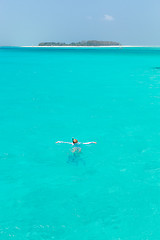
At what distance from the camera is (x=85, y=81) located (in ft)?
306

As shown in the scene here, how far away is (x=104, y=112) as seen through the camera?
53562mm

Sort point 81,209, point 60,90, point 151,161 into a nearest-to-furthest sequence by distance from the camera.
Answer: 1. point 81,209
2. point 151,161
3. point 60,90

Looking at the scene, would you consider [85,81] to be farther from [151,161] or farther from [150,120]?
[151,161]

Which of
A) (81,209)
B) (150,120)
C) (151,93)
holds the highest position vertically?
(151,93)

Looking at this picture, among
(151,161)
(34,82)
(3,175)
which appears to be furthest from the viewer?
(34,82)

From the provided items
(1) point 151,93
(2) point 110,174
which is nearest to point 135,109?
(1) point 151,93

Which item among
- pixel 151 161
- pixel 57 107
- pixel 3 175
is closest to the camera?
pixel 3 175

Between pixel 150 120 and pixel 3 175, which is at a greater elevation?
pixel 150 120

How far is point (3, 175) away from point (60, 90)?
4856 centimetres

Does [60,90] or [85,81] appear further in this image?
[85,81]

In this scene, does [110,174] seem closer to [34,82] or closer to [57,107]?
[57,107]

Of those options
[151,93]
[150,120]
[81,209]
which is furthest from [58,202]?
[151,93]

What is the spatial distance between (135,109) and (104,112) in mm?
7674

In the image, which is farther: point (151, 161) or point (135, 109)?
point (135, 109)
